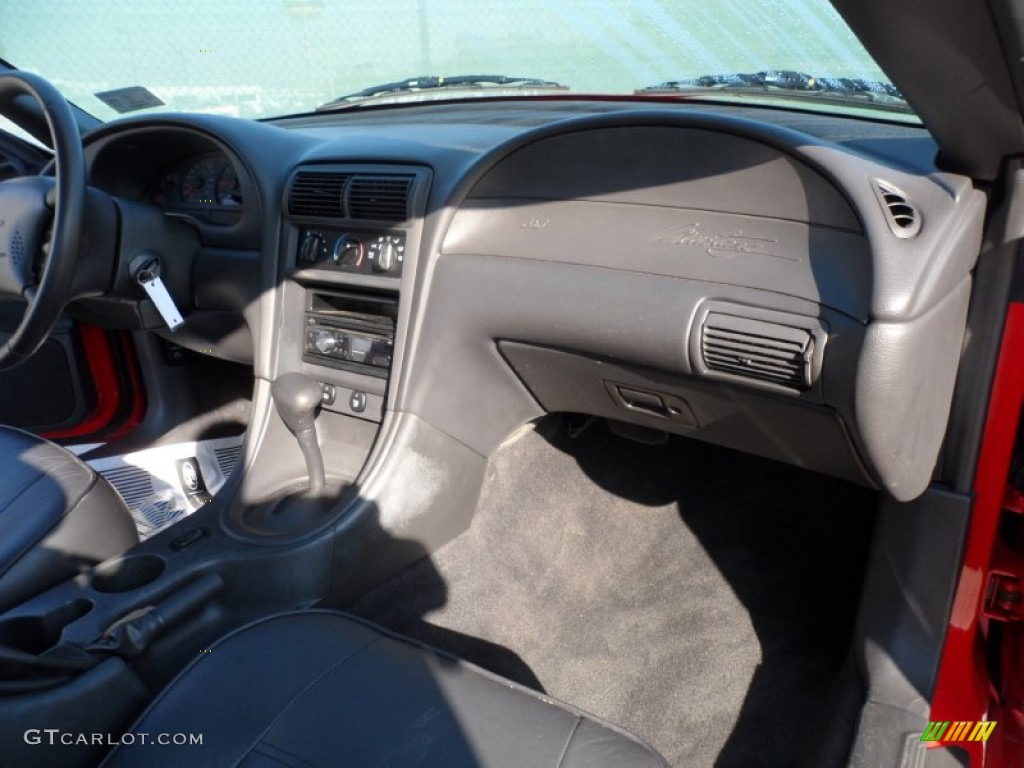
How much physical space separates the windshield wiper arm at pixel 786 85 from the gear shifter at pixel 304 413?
1.14 meters

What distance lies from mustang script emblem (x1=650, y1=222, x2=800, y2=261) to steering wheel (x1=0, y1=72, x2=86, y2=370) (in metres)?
1.16

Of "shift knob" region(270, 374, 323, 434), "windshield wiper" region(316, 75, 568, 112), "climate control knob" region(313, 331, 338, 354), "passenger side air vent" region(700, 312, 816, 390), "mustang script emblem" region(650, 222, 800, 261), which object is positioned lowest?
"shift knob" region(270, 374, 323, 434)

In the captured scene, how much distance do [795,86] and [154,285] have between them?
Answer: 154 cm

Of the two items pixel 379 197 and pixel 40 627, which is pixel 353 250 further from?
pixel 40 627

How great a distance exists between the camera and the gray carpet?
1.87 metres

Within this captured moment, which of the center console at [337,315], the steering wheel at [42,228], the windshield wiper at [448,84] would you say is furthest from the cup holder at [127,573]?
the windshield wiper at [448,84]

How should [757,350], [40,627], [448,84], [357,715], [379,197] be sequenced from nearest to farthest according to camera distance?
[357,715] → [757,350] → [40,627] → [379,197] → [448,84]

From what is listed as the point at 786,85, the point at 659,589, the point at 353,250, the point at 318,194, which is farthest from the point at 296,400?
the point at 786,85

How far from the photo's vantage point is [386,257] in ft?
6.23

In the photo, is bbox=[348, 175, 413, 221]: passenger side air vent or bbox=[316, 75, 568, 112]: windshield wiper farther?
bbox=[316, 75, 568, 112]: windshield wiper

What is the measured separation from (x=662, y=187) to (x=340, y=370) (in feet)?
2.86

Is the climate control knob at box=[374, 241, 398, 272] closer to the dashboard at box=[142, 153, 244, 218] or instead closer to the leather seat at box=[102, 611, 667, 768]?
the dashboard at box=[142, 153, 244, 218]

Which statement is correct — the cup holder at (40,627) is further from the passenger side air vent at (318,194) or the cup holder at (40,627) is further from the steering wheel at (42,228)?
the passenger side air vent at (318,194)

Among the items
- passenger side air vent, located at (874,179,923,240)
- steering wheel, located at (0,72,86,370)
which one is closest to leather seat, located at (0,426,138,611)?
steering wheel, located at (0,72,86,370)
